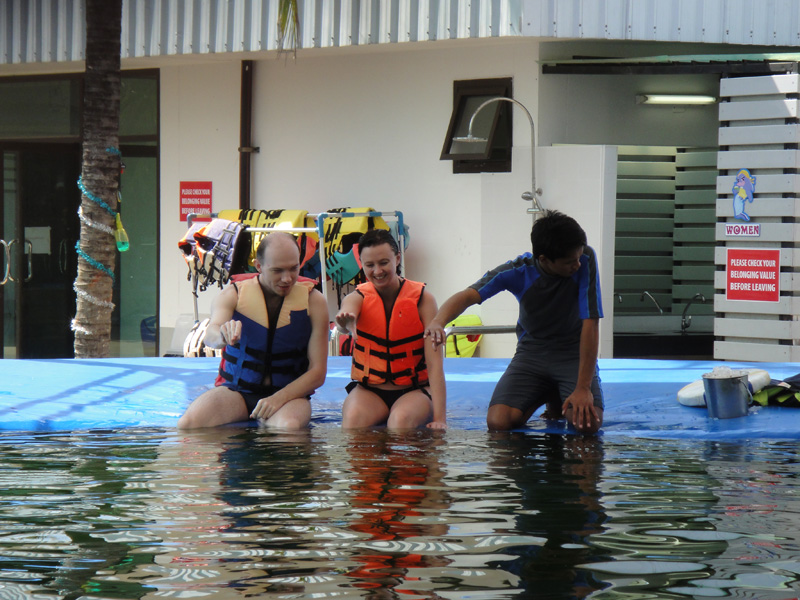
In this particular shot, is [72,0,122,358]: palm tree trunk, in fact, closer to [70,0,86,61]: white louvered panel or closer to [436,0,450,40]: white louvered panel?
[70,0,86,61]: white louvered panel

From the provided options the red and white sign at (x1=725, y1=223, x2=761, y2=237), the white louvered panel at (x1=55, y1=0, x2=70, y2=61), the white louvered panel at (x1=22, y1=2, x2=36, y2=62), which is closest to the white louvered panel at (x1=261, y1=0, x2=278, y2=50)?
the white louvered panel at (x1=55, y1=0, x2=70, y2=61)

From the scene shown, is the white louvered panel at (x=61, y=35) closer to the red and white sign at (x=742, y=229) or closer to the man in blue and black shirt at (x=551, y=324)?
the red and white sign at (x=742, y=229)

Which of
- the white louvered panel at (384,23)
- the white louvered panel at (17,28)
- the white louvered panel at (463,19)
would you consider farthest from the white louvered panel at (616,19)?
the white louvered panel at (17,28)

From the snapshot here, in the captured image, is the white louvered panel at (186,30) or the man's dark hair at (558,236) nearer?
the man's dark hair at (558,236)

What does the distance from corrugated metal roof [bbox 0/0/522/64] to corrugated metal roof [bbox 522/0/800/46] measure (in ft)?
1.24

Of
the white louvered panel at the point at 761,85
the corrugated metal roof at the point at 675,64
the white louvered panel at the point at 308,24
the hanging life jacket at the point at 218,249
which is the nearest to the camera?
the white louvered panel at the point at 761,85

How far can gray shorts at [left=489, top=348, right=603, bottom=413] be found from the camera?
19.9ft

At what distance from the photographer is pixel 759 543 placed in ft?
11.4

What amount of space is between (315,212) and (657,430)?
6.17 m

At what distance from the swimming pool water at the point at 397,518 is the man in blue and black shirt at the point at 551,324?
369mm

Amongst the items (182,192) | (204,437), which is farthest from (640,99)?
(204,437)

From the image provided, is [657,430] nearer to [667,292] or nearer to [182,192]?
[667,292]

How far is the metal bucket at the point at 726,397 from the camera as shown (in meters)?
6.05

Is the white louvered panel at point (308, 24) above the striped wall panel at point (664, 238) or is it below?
above
